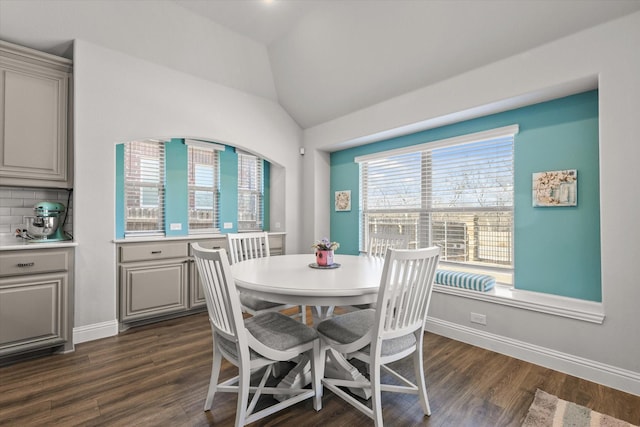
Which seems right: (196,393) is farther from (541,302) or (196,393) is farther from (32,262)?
(541,302)

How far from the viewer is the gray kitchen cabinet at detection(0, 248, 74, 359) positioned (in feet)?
7.86

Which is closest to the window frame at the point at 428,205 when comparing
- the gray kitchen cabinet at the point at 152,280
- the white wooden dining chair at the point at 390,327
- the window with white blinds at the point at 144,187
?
the white wooden dining chair at the point at 390,327

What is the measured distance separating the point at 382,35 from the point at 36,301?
3.91 m

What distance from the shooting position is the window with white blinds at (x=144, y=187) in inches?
140

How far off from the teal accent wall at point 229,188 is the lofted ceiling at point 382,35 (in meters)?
1.24

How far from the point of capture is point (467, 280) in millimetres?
2980

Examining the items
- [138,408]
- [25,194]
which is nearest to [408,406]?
[138,408]

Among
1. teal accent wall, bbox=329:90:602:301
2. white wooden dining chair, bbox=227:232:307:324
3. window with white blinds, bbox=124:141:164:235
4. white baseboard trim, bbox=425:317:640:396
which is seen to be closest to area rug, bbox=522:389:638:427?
white baseboard trim, bbox=425:317:640:396

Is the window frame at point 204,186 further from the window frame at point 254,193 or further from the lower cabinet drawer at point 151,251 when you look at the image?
the lower cabinet drawer at point 151,251

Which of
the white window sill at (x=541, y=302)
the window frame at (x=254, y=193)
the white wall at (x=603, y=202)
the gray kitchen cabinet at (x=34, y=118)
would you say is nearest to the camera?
the white wall at (x=603, y=202)

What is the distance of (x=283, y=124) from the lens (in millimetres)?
4602

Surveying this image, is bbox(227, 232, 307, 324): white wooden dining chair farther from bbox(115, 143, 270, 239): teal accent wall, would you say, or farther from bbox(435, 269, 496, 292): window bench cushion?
bbox(435, 269, 496, 292): window bench cushion

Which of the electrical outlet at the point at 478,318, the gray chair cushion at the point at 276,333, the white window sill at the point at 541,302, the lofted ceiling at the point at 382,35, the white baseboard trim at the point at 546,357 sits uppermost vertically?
the lofted ceiling at the point at 382,35

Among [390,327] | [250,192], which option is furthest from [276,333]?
[250,192]
